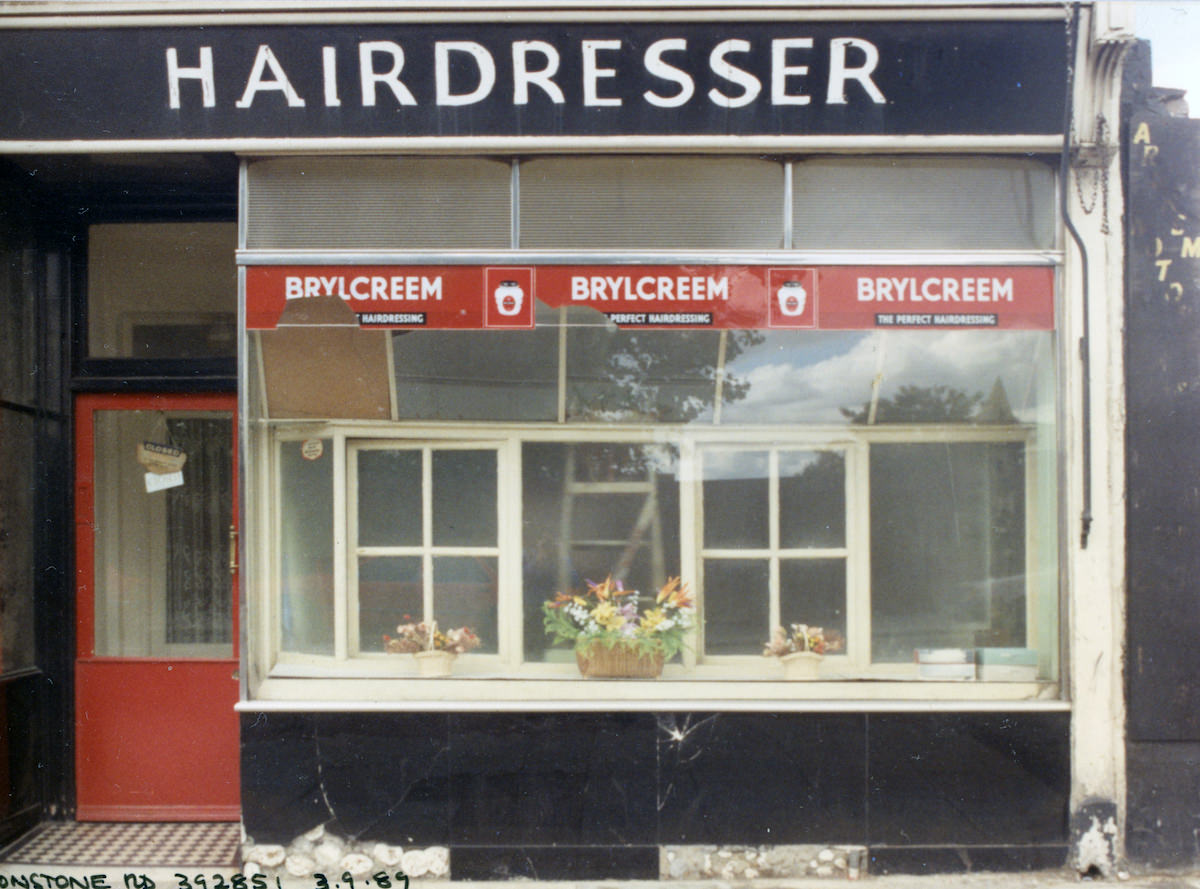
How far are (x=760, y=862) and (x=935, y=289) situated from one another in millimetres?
3019

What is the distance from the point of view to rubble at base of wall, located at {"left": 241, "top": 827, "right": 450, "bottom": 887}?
4.85 m

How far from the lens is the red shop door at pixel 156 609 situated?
5574mm

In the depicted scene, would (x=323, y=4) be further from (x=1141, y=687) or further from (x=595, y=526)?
(x=1141, y=687)

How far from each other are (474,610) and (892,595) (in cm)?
226

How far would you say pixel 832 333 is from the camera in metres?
5.22

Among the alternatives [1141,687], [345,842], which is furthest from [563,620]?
[1141,687]

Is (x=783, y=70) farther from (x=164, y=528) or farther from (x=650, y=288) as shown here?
(x=164, y=528)

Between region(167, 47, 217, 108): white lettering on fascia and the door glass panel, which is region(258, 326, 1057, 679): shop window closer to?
the door glass panel

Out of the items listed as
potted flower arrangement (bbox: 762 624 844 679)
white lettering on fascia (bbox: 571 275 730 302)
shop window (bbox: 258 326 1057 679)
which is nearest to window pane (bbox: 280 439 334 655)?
shop window (bbox: 258 326 1057 679)

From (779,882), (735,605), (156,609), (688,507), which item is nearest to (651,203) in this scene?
(688,507)

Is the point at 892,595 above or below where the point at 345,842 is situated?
above

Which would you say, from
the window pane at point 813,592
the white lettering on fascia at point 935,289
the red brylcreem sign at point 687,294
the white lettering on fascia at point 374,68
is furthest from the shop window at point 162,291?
the white lettering on fascia at point 935,289

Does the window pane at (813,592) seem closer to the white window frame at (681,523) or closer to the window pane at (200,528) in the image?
the white window frame at (681,523)

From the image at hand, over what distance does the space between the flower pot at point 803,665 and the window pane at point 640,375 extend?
4.52 ft
